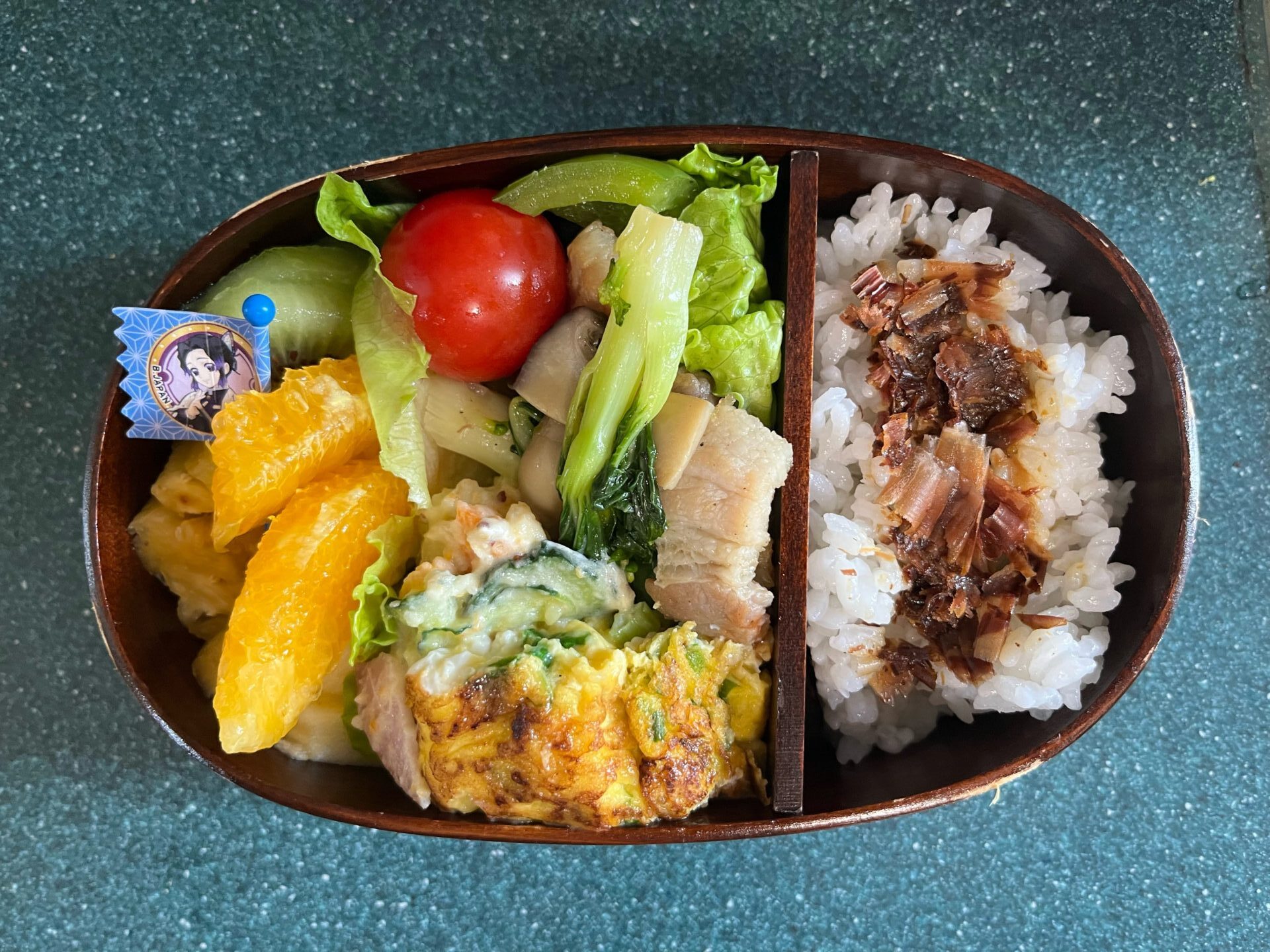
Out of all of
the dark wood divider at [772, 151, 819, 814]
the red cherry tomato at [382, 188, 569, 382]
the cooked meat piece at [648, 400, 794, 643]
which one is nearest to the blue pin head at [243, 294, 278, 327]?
the red cherry tomato at [382, 188, 569, 382]

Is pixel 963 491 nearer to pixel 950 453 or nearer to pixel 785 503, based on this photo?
pixel 950 453

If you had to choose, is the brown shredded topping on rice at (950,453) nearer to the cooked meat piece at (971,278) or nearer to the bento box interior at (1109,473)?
the cooked meat piece at (971,278)

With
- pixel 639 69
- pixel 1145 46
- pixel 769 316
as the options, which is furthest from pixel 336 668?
pixel 1145 46

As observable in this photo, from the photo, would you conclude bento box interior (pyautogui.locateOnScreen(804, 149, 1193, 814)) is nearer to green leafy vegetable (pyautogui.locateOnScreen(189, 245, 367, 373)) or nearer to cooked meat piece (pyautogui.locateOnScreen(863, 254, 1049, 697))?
cooked meat piece (pyautogui.locateOnScreen(863, 254, 1049, 697))

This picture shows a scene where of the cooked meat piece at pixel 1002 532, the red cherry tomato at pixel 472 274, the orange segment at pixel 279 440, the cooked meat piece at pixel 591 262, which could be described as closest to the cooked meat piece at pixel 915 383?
the cooked meat piece at pixel 1002 532

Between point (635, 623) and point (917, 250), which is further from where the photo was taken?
point (917, 250)

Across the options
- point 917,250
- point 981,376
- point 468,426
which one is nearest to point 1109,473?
point 981,376
